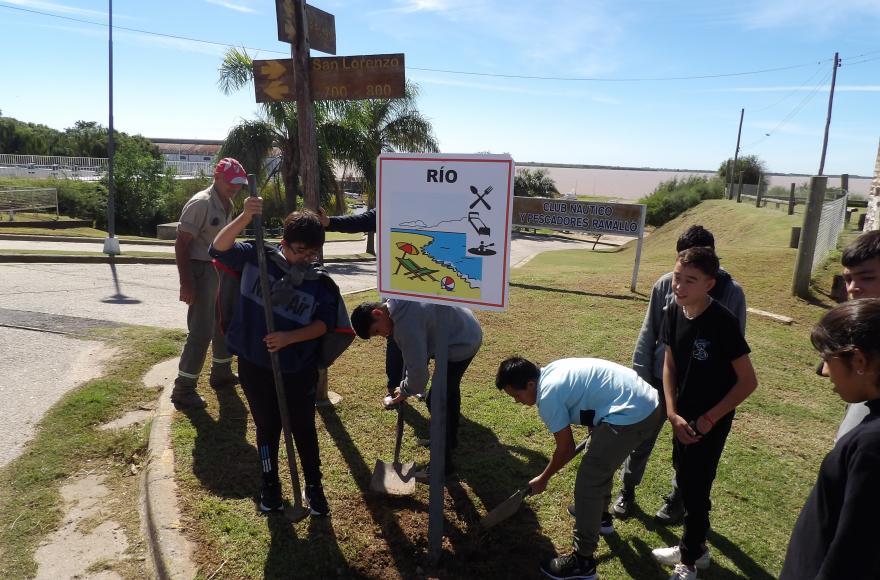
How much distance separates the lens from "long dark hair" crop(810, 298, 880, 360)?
4.76ft

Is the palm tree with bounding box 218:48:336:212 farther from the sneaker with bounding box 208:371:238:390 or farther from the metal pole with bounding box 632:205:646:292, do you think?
the sneaker with bounding box 208:371:238:390

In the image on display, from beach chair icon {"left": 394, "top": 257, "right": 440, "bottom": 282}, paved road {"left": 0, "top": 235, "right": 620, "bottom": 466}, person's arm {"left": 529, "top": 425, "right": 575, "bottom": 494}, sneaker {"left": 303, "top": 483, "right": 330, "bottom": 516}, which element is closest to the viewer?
beach chair icon {"left": 394, "top": 257, "right": 440, "bottom": 282}

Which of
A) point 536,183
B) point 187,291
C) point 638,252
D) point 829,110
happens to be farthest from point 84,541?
point 536,183

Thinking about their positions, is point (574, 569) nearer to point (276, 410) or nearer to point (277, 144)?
point (276, 410)

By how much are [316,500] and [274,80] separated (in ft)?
10.3

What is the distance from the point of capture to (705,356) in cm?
266

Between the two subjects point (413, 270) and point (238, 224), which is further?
point (238, 224)

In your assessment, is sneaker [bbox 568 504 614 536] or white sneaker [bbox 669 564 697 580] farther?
sneaker [bbox 568 504 614 536]

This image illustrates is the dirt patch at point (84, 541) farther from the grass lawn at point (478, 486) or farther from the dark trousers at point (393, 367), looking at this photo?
the dark trousers at point (393, 367)

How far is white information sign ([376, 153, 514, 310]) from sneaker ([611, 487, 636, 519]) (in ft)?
5.81

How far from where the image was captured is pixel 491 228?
2.36 meters

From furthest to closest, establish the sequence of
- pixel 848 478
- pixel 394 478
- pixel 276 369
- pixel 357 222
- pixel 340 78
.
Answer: pixel 340 78 < pixel 357 222 < pixel 394 478 < pixel 276 369 < pixel 848 478

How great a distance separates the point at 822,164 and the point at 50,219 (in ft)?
116

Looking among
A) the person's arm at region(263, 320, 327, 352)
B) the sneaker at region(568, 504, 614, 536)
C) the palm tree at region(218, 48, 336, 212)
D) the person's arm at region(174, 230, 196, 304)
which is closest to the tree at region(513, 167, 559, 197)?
the palm tree at region(218, 48, 336, 212)
